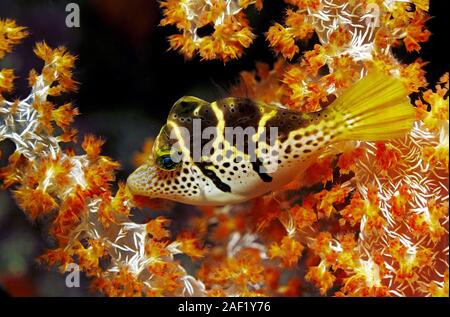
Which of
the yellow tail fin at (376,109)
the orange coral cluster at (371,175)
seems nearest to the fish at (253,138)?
the yellow tail fin at (376,109)

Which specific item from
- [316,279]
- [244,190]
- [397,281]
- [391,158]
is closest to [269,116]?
[244,190]

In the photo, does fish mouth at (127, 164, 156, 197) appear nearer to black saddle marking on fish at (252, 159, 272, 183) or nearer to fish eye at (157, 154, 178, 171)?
fish eye at (157, 154, 178, 171)

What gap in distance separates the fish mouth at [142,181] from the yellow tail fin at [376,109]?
796mm

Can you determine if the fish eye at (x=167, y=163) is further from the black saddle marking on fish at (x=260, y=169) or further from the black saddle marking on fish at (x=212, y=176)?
the black saddle marking on fish at (x=260, y=169)

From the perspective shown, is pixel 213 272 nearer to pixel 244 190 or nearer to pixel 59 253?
pixel 244 190

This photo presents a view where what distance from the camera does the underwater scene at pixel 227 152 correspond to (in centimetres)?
171

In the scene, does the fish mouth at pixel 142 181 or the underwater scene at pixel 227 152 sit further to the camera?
the fish mouth at pixel 142 181

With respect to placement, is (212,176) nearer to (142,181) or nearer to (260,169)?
(260,169)

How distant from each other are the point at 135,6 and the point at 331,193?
4.06 ft

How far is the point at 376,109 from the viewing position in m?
1.64

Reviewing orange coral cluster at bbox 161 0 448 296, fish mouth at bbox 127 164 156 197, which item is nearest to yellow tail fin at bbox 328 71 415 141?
orange coral cluster at bbox 161 0 448 296

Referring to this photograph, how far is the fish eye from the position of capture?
1793 millimetres

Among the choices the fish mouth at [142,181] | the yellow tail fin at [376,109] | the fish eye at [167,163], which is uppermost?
the yellow tail fin at [376,109]

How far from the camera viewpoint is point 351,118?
5.48ft
